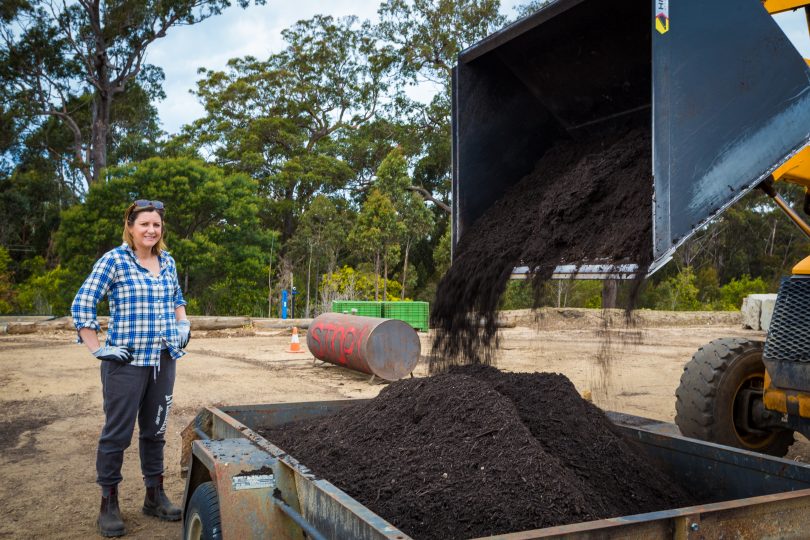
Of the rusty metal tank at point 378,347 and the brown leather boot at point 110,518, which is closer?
the brown leather boot at point 110,518

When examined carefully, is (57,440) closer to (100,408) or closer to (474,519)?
(100,408)

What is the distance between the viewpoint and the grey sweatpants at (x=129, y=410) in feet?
12.7

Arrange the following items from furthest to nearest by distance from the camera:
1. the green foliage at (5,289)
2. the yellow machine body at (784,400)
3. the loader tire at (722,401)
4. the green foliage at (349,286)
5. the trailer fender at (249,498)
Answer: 1. the green foliage at (5,289)
2. the green foliage at (349,286)
3. the loader tire at (722,401)
4. the yellow machine body at (784,400)
5. the trailer fender at (249,498)

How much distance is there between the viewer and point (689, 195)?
2760 mm

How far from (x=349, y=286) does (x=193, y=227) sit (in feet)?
20.2

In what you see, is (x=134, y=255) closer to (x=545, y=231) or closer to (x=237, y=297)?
(x=545, y=231)

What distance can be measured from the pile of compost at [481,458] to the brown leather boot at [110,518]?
130 cm

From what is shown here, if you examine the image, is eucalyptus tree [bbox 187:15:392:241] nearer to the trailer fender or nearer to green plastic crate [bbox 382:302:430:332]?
green plastic crate [bbox 382:302:430:332]

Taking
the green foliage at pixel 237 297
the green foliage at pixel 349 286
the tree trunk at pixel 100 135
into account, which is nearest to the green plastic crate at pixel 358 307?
the green foliage at pixel 349 286

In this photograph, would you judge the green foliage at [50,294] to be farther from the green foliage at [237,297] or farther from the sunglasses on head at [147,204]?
the sunglasses on head at [147,204]

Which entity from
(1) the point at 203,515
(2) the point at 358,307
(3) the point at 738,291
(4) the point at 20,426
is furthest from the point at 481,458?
(3) the point at 738,291

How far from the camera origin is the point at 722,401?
14.5 feet

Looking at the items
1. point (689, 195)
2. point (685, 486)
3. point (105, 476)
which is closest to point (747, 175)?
point (689, 195)

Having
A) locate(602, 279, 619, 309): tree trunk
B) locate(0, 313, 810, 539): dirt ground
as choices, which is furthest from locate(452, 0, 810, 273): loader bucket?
locate(0, 313, 810, 539): dirt ground
